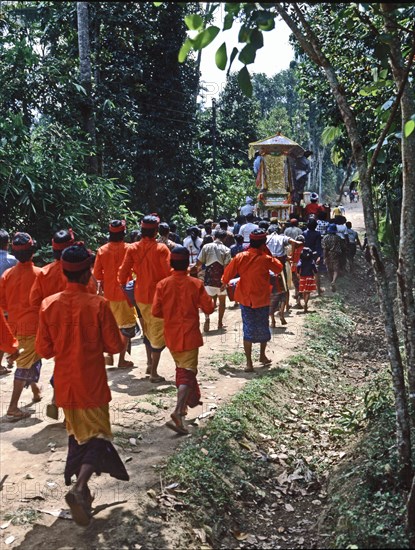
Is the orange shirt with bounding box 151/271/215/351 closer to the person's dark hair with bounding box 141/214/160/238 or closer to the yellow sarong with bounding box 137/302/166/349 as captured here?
the yellow sarong with bounding box 137/302/166/349

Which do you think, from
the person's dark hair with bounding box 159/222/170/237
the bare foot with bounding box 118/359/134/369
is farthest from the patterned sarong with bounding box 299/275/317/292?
the bare foot with bounding box 118/359/134/369

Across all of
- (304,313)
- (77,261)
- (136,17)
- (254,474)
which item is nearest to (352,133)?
(77,261)

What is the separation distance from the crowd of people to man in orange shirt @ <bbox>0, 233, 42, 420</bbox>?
0.01 m

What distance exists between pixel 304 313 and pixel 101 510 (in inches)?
350

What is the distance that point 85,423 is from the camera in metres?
4.80

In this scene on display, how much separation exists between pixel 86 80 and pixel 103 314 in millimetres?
13842

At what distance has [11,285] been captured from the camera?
7.05 metres

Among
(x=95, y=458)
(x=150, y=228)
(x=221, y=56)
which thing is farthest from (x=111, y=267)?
(x=221, y=56)

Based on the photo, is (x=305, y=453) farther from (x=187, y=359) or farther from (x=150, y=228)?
(x=150, y=228)

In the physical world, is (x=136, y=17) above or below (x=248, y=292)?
above

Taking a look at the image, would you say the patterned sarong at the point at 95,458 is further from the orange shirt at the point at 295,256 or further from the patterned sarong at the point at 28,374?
the orange shirt at the point at 295,256

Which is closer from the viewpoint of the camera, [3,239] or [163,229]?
[3,239]

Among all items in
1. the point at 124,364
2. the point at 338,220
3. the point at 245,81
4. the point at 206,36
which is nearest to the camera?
the point at 206,36

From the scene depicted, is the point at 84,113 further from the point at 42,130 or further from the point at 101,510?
the point at 101,510
